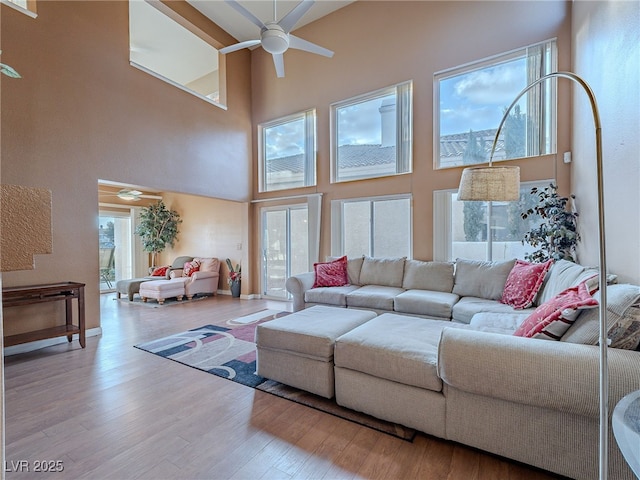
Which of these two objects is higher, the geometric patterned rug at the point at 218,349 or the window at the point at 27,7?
the window at the point at 27,7

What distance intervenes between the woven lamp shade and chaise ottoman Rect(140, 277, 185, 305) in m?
5.81

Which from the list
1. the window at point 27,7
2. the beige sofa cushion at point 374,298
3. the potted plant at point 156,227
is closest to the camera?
the window at point 27,7

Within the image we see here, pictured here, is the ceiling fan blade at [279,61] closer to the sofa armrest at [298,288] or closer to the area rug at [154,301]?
the sofa armrest at [298,288]

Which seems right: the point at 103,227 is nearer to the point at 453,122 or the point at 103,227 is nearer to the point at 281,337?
the point at 281,337

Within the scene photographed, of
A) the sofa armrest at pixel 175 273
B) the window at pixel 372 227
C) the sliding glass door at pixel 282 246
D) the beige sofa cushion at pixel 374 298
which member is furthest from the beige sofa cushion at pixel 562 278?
the sofa armrest at pixel 175 273

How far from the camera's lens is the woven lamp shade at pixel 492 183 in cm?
233

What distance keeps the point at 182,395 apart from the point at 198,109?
4.78 m

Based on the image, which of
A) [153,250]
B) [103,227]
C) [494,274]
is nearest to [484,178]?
[494,274]

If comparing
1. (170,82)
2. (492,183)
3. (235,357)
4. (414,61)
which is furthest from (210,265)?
(492,183)

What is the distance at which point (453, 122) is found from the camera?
4.61m

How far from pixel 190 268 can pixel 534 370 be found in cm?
685

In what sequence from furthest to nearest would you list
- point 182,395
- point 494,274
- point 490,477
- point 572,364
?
point 494,274
point 182,395
point 490,477
point 572,364

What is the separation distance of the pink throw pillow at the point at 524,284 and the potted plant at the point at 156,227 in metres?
7.51

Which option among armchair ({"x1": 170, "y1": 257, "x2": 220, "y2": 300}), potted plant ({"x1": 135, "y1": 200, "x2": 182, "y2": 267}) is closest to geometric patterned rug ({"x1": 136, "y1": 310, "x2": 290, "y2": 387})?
armchair ({"x1": 170, "y1": 257, "x2": 220, "y2": 300})
